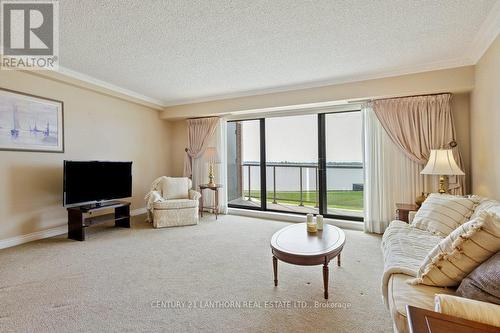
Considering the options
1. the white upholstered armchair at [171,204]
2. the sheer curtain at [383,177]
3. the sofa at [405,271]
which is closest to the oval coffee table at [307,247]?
the sofa at [405,271]

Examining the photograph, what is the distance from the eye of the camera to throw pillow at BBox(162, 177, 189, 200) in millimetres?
4414

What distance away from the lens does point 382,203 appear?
368cm

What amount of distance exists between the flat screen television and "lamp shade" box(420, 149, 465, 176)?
4.50 metres

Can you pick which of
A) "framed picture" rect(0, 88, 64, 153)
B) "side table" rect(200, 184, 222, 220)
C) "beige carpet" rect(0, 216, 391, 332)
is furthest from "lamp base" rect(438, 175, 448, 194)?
"framed picture" rect(0, 88, 64, 153)

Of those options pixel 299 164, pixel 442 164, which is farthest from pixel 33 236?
pixel 442 164

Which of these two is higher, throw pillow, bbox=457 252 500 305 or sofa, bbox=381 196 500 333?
throw pillow, bbox=457 252 500 305

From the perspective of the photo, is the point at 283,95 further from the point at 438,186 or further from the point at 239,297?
the point at 239,297

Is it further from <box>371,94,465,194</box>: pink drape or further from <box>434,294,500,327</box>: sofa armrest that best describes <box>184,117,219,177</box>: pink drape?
<box>434,294,500,327</box>: sofa armrest

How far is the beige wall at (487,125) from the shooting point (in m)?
2.35

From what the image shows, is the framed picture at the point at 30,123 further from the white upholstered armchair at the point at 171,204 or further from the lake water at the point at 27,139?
the white upholstered armchair at the point at 171,204

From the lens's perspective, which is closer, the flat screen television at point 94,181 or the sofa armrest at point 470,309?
the sofa armrest at point 470,309

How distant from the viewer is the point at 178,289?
207 centimetres

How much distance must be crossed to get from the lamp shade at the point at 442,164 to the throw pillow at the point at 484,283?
6.42 feet

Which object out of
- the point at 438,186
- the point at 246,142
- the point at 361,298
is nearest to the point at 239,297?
the point at 361,298
